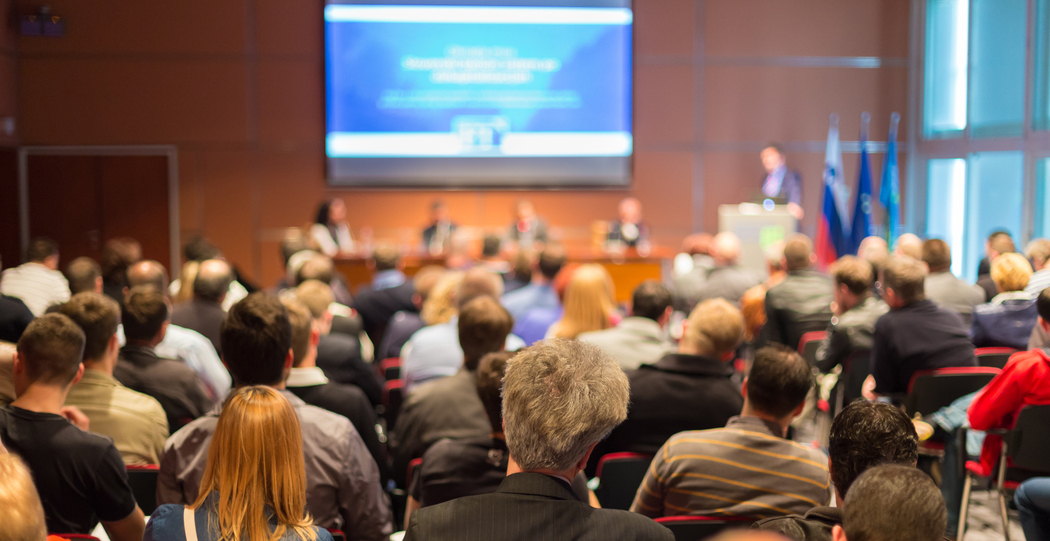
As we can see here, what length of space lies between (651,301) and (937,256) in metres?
2.15

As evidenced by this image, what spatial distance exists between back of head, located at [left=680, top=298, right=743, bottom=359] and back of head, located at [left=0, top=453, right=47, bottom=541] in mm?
2353

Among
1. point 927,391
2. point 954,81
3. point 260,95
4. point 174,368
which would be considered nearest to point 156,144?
point 260,95

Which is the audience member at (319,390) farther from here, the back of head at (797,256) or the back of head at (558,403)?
the back of head at (797,256)

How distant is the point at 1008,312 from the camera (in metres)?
4.21

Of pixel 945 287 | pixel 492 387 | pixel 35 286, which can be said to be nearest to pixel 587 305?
pixel 492 387

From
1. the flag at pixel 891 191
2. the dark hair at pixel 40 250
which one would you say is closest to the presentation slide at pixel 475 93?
the flag at pixel 891 191

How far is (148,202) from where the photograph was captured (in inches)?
368

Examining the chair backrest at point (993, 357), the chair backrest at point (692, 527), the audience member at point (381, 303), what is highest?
the audience member at point (381, 303)

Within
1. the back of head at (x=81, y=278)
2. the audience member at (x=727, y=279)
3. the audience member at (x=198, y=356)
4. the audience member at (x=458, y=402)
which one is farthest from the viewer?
the audience member at (x=727, y=279)

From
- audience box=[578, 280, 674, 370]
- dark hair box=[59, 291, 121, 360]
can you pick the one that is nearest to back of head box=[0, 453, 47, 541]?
dark hair box=[59, 291, 121, 360]

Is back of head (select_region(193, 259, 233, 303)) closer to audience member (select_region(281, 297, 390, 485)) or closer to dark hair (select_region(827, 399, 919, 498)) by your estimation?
audience member (select_region(281, 297, 390, 485))

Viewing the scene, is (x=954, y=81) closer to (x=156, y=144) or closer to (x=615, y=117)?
(x=615, y=117)

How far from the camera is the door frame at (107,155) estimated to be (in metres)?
9.16

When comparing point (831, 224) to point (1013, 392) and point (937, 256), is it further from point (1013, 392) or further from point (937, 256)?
point (1013, 392)
